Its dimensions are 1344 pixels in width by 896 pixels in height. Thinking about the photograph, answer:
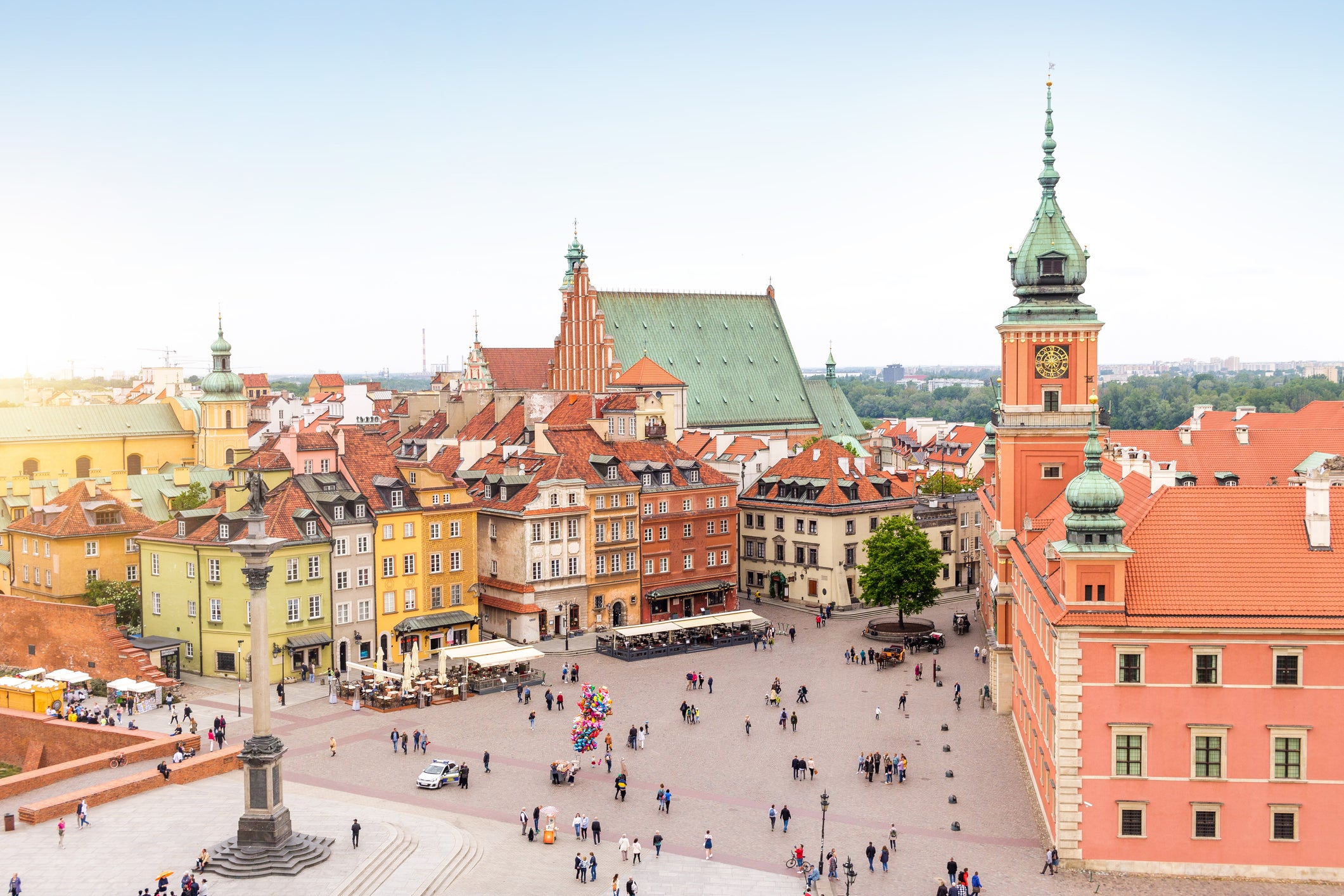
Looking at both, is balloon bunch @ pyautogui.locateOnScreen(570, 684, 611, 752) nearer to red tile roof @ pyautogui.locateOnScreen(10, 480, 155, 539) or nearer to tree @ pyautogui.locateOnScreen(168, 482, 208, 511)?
red tile roof @ pyautogui.locateOnScreen(10, 480, 155, 539)

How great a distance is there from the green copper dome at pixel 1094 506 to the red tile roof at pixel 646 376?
6851 centimetres

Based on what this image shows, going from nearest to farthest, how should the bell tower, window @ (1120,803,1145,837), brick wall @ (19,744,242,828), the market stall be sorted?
window @ (1120,803,1145,837)
brick wall @ (19,744,242,828)
the bell tower
the market stall

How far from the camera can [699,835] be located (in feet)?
155

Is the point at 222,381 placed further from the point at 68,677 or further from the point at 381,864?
the point at 381,864

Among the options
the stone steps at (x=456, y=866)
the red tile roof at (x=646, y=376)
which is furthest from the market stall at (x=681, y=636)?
the red tile roof at (x=646, y=376)

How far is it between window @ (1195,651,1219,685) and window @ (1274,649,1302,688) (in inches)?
69.8

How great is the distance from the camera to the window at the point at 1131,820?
43.1m

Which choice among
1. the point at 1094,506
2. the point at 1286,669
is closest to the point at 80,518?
the point at 1094,506

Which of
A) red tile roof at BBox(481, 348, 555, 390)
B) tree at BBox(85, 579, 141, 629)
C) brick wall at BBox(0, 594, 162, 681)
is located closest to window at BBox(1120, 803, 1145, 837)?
brick wall at BBox(0, 594, 162, 681)

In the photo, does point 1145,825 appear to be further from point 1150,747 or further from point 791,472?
point 791,472

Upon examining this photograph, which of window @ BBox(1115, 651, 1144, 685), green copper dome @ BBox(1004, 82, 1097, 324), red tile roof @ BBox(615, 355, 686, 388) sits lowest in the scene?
window @ BBox(1115, 651, 1144, 685)

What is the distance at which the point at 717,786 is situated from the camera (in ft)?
174

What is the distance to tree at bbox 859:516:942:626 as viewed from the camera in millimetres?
81000

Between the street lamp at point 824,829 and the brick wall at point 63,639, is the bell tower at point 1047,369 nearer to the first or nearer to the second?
the street lamp at point 824,829
